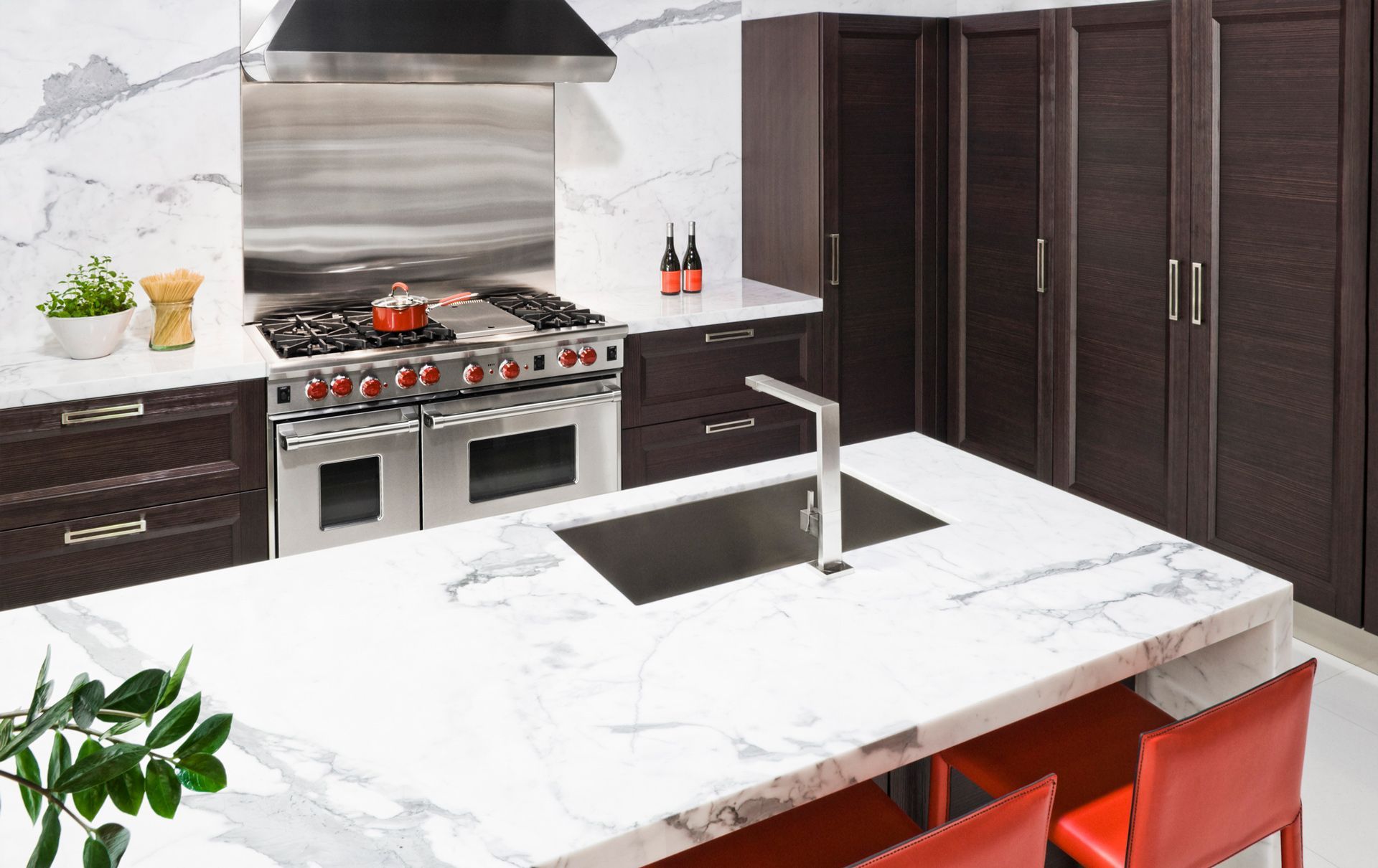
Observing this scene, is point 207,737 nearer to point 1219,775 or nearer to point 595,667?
point 595,667

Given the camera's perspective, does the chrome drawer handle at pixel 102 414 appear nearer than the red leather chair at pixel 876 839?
No

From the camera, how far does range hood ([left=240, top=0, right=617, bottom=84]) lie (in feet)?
10.5

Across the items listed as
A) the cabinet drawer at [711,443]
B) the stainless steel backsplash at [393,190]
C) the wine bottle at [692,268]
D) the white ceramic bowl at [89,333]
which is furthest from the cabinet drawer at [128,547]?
the wine bottle at [692,268]

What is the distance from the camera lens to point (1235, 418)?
137 inches

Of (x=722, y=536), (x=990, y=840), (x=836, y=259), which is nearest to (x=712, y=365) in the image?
(x=836, y=259)

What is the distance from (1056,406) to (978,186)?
887mm

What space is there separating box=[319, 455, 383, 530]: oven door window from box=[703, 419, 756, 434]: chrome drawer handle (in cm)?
116

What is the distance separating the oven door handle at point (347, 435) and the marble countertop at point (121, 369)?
22 cm

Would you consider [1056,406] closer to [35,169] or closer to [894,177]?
[894,177]

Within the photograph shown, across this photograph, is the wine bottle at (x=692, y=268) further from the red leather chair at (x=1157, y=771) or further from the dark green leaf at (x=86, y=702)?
the dark green leaf at (x=86, y=702)

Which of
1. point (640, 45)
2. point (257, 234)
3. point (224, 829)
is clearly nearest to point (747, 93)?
point (640, 45)

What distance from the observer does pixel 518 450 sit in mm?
3680

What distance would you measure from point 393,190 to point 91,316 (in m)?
1.10

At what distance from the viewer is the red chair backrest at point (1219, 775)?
57.2 inches
